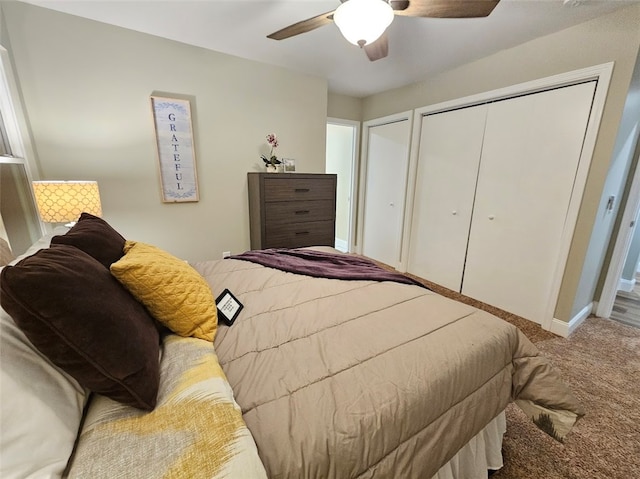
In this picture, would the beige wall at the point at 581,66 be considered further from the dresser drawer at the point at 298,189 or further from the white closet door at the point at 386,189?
the dresser drawer at the point at 298,189

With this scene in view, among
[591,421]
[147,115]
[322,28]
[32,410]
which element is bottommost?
[591,421]

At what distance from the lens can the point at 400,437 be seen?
78cm

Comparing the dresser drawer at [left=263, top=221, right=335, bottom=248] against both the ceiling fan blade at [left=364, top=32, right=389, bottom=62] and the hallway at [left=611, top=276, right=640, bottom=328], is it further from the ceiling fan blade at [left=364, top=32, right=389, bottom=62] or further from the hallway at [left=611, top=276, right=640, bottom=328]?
the hallway at [left=611, top=276, right=640, bottom=328]

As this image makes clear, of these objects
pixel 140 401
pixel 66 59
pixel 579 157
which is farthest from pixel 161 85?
pixel 579 157

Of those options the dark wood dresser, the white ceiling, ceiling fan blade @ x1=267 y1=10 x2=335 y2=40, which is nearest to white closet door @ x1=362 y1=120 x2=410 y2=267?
the white ceiling

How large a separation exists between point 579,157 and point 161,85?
3.53 metres

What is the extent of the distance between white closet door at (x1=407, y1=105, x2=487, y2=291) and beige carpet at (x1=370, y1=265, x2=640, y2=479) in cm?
109

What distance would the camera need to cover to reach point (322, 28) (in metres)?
2.10

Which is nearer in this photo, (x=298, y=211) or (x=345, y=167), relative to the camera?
(x=298, y=211)

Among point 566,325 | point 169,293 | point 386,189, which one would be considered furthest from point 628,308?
point 169,293

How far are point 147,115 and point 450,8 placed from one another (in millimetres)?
2434

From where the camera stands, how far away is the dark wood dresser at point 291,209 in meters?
2.78

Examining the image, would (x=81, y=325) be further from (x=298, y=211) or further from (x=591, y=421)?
(x=298, y=211)

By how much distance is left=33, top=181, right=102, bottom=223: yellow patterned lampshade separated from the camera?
1.65 meters
